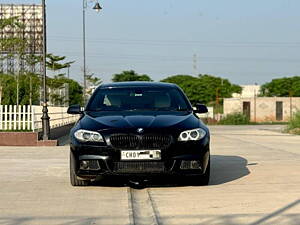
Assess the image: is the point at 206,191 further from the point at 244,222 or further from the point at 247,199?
A: the point at 244,222

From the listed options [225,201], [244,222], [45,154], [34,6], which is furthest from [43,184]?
[34,6]

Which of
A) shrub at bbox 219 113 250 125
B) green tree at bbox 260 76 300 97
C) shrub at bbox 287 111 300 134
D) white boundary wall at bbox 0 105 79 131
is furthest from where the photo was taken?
green tree at bbox 260 76 300 97

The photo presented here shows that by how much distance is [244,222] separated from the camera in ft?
21.9

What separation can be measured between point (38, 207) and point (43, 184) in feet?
7.36

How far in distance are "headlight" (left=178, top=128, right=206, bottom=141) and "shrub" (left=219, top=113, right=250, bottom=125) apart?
51.5 meters

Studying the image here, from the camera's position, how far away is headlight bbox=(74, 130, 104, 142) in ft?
29.0

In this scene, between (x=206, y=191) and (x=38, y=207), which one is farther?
(x=206, y=191)

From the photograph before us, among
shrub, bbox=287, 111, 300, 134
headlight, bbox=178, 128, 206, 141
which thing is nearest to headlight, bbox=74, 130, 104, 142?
A: headlight, bbox=178, 128, 206, 141

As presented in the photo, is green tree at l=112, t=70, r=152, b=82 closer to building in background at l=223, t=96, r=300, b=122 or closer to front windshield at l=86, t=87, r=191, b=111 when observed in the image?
building in background at l=223, t=96, r=300, b=122

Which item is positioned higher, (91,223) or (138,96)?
(138,96)

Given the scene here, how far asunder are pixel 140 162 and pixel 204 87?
10468cm

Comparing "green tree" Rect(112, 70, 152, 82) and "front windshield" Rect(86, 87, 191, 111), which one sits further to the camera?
"green tree" Rect(112, 70, 152, 82)

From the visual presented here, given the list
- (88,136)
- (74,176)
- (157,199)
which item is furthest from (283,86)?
(157,199)

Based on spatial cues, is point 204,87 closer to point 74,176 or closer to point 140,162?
point 74,176
